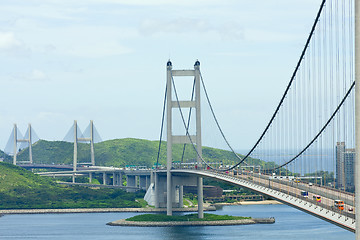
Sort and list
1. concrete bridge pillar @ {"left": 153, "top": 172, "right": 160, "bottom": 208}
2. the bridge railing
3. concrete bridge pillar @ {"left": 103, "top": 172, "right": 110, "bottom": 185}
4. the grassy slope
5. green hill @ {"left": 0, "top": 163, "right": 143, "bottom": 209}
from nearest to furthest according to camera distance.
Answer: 1. the bridge railing
2. the grassy slope
3. concrete bridge pillar @ {"left": 153, "top": 172, "right": 160, "bottom": 208}
4. green hill @ {"left": 0, "top": 163, "right": 143, "bottom": 209}
5. concrete bridge pillar @ {"left": 103, "top": 172, "right": 110, "bottom": 185}

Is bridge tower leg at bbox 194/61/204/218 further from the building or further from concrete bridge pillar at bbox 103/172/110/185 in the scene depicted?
concrete bridge pillar at bbox 103/172/110/185

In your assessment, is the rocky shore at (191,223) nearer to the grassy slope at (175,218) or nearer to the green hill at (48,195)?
the grassy slope at (175,218)

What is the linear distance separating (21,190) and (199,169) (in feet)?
117

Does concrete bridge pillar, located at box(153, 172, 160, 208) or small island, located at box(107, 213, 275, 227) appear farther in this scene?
concrete bridge pillar, located at box(153, 172, 160, 208)

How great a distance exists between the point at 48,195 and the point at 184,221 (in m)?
29.9

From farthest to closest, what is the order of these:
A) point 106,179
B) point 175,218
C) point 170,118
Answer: point 106,179
point 170,118
point 175,218

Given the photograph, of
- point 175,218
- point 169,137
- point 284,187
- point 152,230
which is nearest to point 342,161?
point 284,187

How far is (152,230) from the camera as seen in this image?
3120 inches

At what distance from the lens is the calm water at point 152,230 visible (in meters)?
73.1

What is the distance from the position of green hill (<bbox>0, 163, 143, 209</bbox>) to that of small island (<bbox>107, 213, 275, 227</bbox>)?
685 inches

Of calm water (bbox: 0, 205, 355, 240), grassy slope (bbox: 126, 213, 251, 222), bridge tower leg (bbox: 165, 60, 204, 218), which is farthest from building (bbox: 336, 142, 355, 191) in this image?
bridge tower leg (bbox: 165, 60, 204, 218)

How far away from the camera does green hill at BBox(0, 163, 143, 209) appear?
10394 cm

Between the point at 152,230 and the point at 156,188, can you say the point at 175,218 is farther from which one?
the point at 156,188

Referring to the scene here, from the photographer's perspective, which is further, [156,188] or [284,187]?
[156,188]
